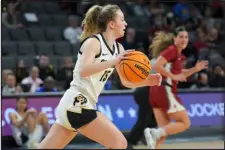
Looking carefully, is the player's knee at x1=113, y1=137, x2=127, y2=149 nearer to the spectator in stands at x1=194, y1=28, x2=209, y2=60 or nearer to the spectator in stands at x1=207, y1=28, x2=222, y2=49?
the spectator in stands at x1=194, y1=28, x2=209, y2=60

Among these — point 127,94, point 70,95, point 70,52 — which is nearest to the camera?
point 70,95

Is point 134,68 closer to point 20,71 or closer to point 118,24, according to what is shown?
point 118,24

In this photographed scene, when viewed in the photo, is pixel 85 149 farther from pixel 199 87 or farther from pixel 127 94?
pixel 199 87

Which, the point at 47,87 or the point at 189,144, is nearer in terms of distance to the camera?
the point at 189,144

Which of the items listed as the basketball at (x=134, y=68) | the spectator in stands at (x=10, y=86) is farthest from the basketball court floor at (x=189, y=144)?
the basketball at (x=134, y=68)

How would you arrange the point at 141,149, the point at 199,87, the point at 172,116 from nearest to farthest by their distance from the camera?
the point at 172,116
the point at 141,149
the point at 199,87

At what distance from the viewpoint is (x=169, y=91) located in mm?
7441

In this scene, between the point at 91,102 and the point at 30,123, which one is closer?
the point at 91,102

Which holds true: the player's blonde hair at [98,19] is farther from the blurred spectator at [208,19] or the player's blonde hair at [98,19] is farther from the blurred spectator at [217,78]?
the blurred spectator at [208,19]

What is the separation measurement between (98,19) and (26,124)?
14.5 feet

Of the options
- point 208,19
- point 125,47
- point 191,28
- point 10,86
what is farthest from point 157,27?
point 10,86

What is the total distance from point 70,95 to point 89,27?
27.0 inches

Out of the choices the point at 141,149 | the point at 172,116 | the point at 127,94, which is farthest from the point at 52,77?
the point at 172,116

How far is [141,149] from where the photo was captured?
29.3ft
